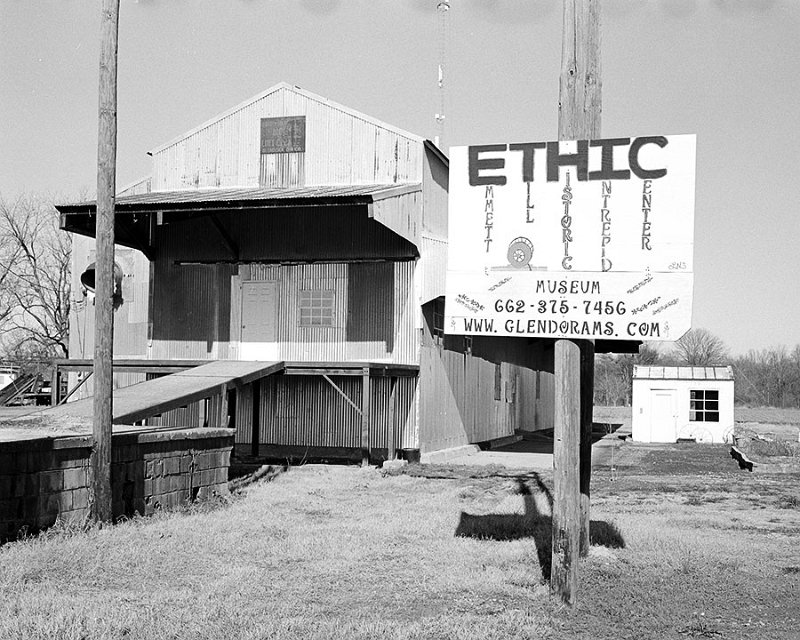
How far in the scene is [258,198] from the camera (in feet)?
72.8

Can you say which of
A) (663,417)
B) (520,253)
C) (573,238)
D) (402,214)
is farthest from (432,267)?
(573,238)

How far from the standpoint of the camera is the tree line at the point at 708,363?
3359 inches

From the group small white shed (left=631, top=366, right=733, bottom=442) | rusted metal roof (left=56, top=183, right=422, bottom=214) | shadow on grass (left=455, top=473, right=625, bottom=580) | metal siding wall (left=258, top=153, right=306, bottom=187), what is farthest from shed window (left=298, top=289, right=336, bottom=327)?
small white shed (left=631, top=366, right=733, bottom=442)

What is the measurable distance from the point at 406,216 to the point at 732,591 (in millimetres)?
15244

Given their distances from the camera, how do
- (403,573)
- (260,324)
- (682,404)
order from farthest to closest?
(682,404)
(260,324)
(403,573)

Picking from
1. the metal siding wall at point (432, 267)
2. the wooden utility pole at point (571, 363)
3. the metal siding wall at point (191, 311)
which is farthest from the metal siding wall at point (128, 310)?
the wooden utility pole at point (571, 363)

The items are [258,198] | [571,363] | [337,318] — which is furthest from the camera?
[337,318]

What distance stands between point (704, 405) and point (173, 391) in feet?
76.9

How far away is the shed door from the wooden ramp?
56.8ft

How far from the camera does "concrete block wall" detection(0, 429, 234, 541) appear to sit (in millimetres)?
10734

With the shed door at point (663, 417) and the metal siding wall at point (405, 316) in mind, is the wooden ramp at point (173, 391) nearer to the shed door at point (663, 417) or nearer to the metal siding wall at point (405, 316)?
the metal siding wall at point (405, 316)

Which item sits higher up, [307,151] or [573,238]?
[307,151]

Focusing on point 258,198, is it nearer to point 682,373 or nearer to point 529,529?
point 529,529

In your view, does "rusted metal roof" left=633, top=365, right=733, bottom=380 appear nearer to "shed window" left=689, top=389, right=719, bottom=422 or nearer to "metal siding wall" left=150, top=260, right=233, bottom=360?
"shed window" left=689, top=389, right=719, bottom=422
